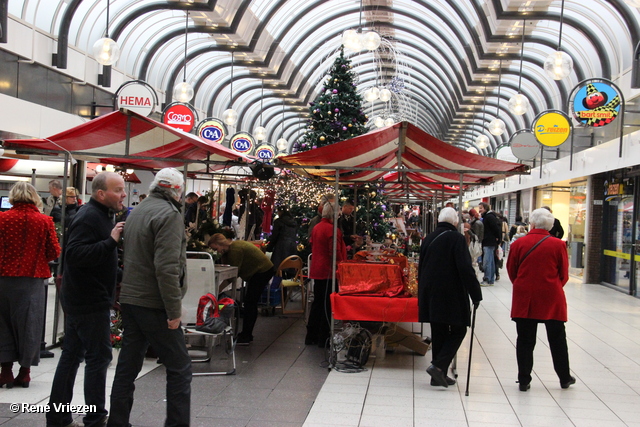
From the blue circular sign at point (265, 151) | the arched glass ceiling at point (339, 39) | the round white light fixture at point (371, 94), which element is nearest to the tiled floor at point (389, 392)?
the arched glass ceiling at point (339, 39)

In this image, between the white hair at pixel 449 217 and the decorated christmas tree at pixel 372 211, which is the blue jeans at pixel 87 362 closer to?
the white hair at pixel 449 217

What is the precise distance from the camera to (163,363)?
376 cm

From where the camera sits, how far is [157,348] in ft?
Answer: 12.4

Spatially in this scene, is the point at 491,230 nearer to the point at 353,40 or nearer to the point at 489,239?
the point at 489,239

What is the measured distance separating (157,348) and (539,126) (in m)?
13.7

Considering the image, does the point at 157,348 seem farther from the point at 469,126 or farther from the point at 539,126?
the point at 469,126

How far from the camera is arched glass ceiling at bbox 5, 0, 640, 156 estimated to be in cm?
1514

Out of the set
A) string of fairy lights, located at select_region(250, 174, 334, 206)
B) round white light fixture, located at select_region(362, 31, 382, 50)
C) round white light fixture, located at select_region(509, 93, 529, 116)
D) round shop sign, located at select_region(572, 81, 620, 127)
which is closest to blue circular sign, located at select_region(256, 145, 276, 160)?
round white light fixture, located at select_region(509, 93, 529, 116)

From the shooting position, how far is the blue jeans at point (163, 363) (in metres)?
3.76

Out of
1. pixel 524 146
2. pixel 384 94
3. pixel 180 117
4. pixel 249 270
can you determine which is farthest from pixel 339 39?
pixel 249 270

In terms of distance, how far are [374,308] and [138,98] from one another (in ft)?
Answer: 32.1

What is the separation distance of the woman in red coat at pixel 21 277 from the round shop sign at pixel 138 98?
31.4 feet

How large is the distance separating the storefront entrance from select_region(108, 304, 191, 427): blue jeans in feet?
40.8

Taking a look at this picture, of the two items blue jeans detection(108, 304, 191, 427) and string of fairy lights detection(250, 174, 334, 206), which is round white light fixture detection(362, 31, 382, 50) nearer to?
string of fairy lights detection(250, 174, 334, 206)
